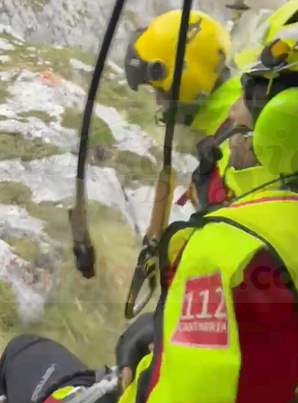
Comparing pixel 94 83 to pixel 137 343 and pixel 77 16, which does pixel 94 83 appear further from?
pixel 77 16

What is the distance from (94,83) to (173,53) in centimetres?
16

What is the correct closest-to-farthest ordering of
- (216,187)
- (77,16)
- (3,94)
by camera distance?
(216,187) < (77,16) < (3,94)

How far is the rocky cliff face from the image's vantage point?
40.0 inches

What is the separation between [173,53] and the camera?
3.22 feet

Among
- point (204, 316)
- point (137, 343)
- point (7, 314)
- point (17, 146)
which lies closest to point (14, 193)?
point (17, 146)

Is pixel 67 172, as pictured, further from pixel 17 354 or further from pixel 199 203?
pixel 17 354

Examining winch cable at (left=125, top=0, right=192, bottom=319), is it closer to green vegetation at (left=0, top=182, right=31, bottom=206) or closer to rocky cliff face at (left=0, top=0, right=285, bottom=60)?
rocky cliff face at (left=0, top=0, right=285, bottom=60)

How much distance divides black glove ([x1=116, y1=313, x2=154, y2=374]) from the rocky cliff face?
32cm

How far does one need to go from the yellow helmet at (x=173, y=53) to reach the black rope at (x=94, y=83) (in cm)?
9

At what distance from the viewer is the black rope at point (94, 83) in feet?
2.54

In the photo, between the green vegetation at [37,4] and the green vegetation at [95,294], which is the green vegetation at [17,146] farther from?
the green vegetation at [37,4]

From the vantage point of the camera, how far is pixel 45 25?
158cm

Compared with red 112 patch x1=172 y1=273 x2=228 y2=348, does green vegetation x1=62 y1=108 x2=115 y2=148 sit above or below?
above

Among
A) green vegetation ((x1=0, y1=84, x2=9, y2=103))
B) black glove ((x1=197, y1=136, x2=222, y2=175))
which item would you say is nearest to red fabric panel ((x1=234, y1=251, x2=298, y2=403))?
black glove ((x1=197, y1=136, x2=222, y2=175))
